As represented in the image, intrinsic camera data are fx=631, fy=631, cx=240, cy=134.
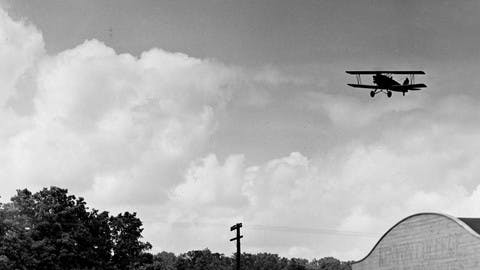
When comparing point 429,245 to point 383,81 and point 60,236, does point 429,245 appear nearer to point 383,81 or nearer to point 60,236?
point 383,81

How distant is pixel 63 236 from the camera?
2398 inches

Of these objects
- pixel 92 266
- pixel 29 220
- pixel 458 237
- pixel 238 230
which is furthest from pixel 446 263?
pixel 29 220

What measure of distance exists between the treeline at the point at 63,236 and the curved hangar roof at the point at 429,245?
1076 inches

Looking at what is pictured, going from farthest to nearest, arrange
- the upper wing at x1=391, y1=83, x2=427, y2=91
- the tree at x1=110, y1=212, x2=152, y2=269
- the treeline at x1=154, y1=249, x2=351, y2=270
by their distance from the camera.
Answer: the treeline at x1=154, y1=249, x2=351, y2=270 → the tree at x1=110, y1=212, x2=152, y2=269 → the upper wing at x1=391, y1=83, x2=427, y2=91

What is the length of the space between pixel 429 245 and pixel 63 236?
35.1 metres

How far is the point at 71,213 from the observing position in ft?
207

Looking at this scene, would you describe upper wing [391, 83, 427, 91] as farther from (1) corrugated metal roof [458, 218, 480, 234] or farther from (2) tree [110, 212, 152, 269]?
(2) tree [110, 212, 152, 269]

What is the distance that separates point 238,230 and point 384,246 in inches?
1067

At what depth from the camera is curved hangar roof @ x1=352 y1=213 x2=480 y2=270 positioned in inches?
2178

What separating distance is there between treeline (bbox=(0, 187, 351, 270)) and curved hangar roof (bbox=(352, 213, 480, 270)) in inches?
1076

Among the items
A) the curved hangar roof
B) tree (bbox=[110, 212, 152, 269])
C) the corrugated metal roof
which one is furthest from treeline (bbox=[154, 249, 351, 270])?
the corrugated metal roof

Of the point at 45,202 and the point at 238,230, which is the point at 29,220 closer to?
the point at 45,202

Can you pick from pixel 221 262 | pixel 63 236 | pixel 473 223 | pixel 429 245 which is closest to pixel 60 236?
pixel 63 236

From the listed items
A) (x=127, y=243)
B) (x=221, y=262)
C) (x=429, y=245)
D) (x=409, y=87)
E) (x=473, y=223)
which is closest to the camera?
(x=409, y=87)
